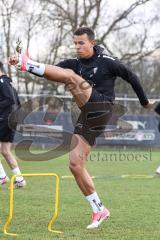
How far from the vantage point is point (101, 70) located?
7.11 meters

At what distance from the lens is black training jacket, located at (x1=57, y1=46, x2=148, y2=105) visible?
7.12 m

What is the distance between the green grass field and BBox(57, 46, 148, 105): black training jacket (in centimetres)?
167

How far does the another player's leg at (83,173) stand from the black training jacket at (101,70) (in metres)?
0.71

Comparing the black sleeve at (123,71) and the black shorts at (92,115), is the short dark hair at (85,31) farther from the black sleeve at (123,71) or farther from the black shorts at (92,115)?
→ the black shorts at (92,115)

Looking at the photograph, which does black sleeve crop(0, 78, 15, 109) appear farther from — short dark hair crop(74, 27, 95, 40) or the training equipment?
the training equipment

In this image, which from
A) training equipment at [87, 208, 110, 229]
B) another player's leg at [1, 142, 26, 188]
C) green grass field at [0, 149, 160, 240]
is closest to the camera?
green grass field at [0, 149, 160, 240]

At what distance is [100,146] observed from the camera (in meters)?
25.0

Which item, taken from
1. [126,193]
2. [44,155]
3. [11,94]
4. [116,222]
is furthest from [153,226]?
[44,155]

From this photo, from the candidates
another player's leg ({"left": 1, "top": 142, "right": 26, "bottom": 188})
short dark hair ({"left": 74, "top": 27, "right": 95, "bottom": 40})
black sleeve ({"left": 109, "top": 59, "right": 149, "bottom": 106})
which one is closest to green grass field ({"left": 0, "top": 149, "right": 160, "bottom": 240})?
another player's leg ({"left": 1, "top": 142, "right": 26, "bottom": 188})

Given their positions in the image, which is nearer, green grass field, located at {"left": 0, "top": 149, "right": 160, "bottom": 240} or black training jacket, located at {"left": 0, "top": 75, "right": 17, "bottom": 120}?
green grass field, located at {"left": 0, "top": 149, "right": 160, "bottom": 240}

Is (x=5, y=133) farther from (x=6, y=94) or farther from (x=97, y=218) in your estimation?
(x=97, y=218)

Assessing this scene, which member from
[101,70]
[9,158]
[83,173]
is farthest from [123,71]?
[9,158]

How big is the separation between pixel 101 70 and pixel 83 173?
1312mm

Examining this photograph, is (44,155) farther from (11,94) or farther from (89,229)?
(89,229)
